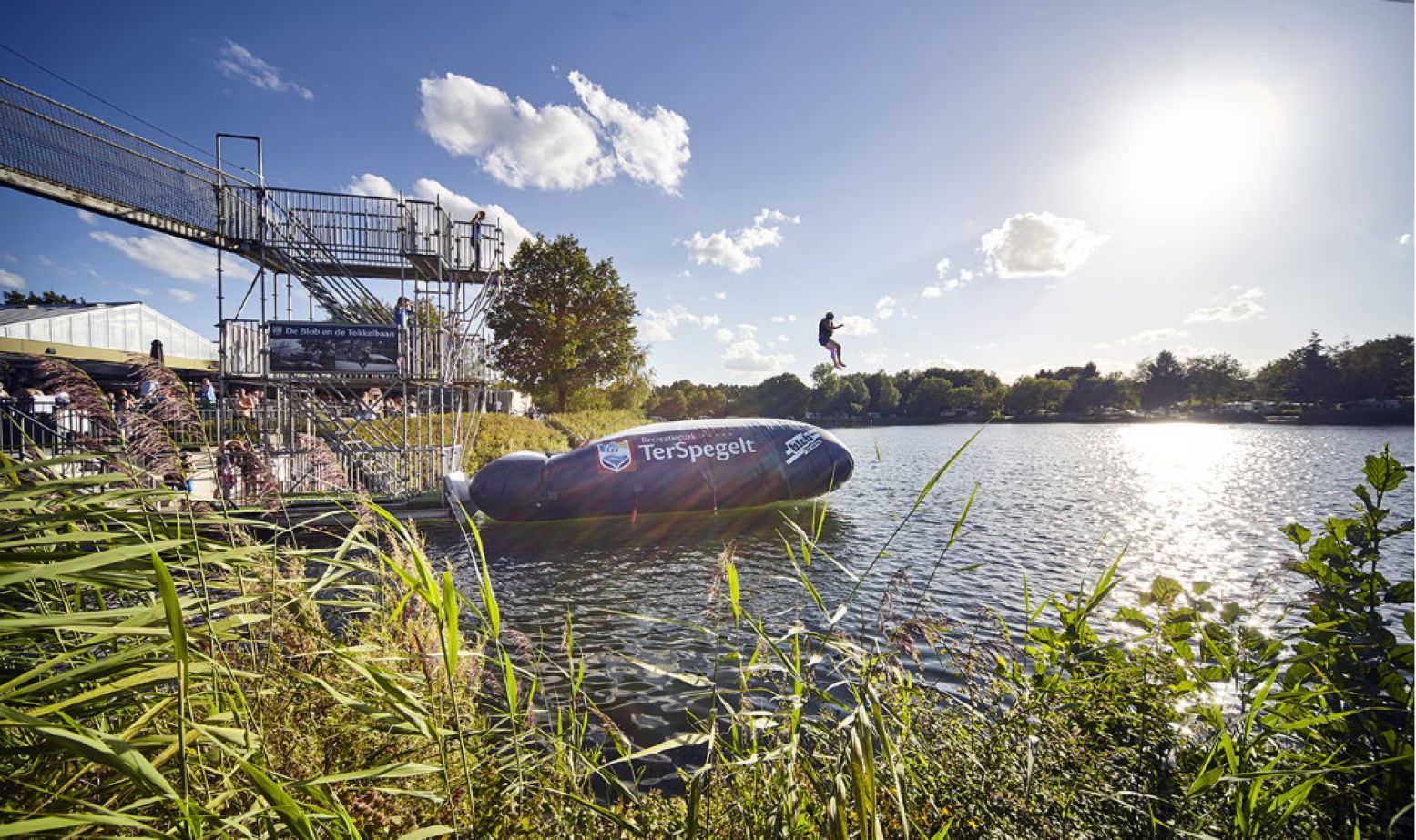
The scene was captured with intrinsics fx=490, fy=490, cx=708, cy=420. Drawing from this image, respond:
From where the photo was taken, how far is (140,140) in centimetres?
1038

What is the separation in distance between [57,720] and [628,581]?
732 cm

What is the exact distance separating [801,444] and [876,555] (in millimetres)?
8574

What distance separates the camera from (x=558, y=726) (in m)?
2.01

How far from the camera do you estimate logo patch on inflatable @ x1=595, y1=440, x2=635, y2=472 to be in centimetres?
1246

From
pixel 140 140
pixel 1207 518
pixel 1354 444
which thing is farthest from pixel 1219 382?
pixel 140 140

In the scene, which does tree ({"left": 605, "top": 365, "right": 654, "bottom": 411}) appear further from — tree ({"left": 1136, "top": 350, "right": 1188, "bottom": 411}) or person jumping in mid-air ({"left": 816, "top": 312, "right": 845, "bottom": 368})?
tree ({"left": 1136, "top": 350, "right": 1188, "bottom": 411})

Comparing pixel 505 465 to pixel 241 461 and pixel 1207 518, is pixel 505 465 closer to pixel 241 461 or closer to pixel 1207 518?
pixel 241 461

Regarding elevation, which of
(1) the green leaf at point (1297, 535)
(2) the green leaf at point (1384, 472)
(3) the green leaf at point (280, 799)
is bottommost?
(3) the green leaf at point (280, 799)

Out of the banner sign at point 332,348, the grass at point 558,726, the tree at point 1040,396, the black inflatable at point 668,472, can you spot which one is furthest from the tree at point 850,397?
the grass at point 558,726

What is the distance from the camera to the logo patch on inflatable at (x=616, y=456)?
491 inches

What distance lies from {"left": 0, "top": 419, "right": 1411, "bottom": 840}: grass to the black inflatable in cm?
926

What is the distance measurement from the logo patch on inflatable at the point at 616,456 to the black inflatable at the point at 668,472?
2cm

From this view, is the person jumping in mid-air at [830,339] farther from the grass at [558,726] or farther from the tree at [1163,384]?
the tree at [1163,384]

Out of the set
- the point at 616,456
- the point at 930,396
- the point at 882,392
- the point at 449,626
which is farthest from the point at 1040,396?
the point at 449,626
